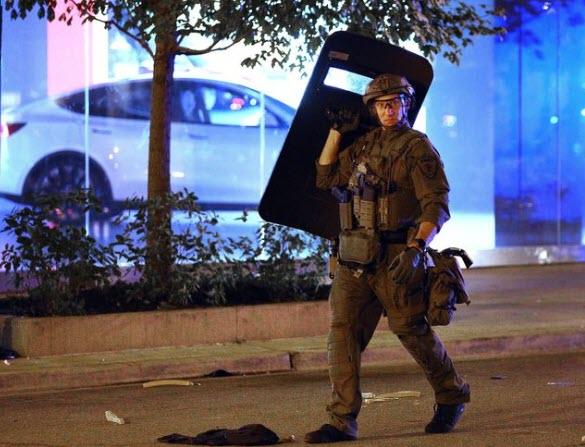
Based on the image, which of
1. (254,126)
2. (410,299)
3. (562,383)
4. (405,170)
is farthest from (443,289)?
(254,126)

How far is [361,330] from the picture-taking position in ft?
21.4

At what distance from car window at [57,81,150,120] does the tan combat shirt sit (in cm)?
819

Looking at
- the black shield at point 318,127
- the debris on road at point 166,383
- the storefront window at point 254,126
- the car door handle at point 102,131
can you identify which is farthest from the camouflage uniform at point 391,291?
the car door handle at point 102,131

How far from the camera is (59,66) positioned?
14.1 m

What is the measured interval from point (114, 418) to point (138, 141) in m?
7.50

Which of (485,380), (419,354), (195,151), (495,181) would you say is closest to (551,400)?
(485,380)

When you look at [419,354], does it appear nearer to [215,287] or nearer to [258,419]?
[258,419]

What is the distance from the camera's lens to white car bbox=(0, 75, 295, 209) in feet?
45.6

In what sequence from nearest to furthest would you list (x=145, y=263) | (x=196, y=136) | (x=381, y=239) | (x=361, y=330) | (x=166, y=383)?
(x=381, y=239), (x=361, y=330), (x=166, y=383), (x=145, y=263), (x=196, y=136)

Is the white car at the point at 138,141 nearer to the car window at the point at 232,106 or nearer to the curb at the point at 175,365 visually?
the car window at the point at 232,106

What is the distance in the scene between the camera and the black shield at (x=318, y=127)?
7.24 meters

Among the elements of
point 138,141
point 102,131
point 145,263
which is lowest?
point 145,263

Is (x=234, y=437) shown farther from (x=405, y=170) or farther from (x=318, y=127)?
(x=318, y=127)

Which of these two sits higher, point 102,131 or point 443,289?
point 102,131
